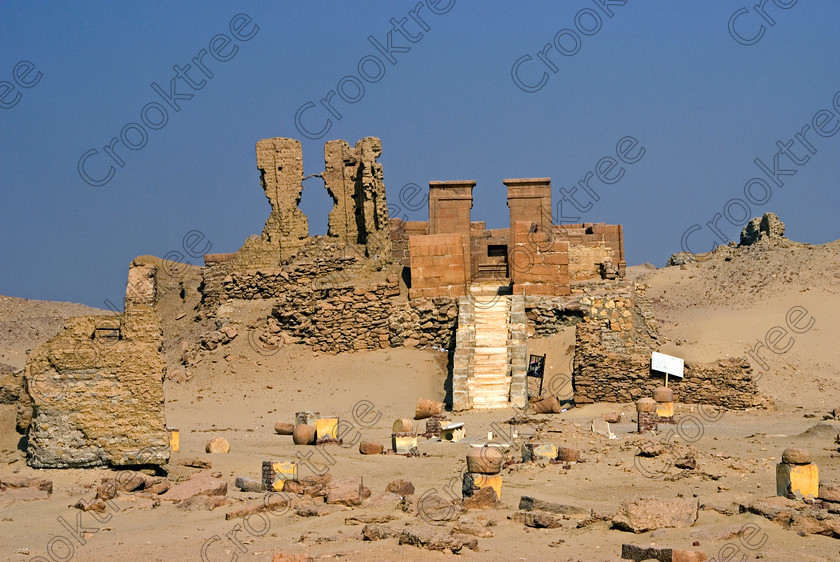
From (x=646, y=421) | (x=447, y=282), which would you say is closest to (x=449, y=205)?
(x=447, y=282)

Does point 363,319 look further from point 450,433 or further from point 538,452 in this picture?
point 538,452

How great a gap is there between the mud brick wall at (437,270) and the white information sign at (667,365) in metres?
7.35

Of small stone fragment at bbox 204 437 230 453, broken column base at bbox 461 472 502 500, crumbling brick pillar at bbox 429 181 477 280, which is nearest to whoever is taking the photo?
broken column base at bbox 461 472 502 500

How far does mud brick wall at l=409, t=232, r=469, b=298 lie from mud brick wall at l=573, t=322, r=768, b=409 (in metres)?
6.24

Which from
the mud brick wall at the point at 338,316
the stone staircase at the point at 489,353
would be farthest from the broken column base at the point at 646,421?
the mud brick wall at the point at 338,316

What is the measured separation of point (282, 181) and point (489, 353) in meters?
9.51

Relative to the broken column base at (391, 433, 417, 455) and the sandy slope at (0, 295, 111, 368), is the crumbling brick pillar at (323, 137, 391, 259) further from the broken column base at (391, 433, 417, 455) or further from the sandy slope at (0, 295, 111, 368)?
the broken column base at (391, 433, 417, 455)

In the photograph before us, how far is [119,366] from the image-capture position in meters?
13.2

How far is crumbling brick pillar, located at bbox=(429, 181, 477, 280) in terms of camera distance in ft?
99.6

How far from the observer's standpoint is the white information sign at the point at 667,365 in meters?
20.0

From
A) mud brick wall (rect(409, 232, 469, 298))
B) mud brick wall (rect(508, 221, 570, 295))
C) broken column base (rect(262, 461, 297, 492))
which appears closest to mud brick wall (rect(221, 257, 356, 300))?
mud brick wall (rect(409, 232, 469, 298))

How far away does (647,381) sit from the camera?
20.1 metres

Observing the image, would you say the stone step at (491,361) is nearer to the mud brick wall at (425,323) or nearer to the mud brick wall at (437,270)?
the mud brick wall at (425,323)

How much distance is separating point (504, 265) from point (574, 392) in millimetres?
9793
